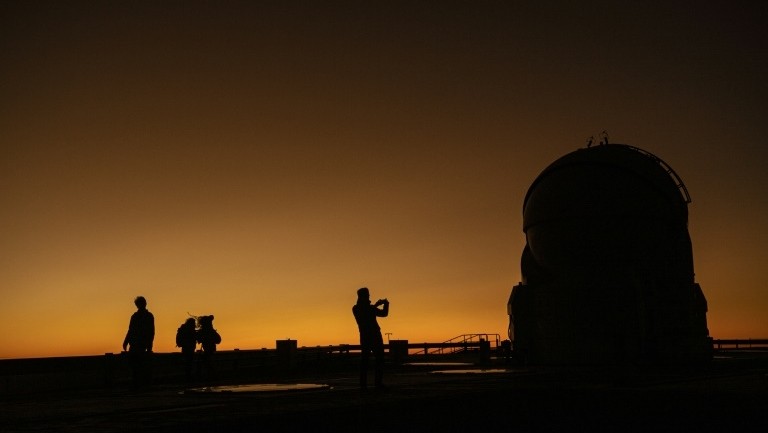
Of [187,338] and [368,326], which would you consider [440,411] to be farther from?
[187,338]

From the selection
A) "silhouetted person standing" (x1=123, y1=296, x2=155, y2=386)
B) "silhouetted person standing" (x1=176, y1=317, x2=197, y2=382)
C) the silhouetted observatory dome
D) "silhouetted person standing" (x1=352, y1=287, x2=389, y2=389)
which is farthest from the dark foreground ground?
the silhouetted observatory dome

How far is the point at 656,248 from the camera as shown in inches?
989

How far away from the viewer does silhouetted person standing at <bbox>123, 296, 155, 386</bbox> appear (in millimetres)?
16609

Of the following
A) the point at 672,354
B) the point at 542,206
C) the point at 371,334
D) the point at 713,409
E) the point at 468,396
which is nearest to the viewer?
the point at 713,409

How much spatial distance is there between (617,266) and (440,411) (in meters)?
17.6

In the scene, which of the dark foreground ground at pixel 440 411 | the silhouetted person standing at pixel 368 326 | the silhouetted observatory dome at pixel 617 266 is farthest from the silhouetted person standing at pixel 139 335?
the silhouetted observatory dome at pixel 617 266

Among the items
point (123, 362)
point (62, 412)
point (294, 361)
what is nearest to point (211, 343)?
point (123, 362)

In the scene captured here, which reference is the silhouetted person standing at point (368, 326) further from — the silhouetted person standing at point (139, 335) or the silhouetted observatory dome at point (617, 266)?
the silhouetted observatory dome at point (617, 266)

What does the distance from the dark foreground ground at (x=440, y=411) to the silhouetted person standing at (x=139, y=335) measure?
425 cm

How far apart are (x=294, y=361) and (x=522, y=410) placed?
21.5m

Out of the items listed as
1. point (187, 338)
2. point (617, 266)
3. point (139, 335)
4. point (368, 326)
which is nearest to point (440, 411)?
point (368, 326)

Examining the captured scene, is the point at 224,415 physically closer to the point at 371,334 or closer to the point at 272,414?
the point at 272,414

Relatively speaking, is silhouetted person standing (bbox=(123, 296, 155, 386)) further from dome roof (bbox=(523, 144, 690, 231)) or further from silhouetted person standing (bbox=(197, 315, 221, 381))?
dome roof (bbox=(523, 144, 690, 231))

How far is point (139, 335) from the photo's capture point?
16656mm
